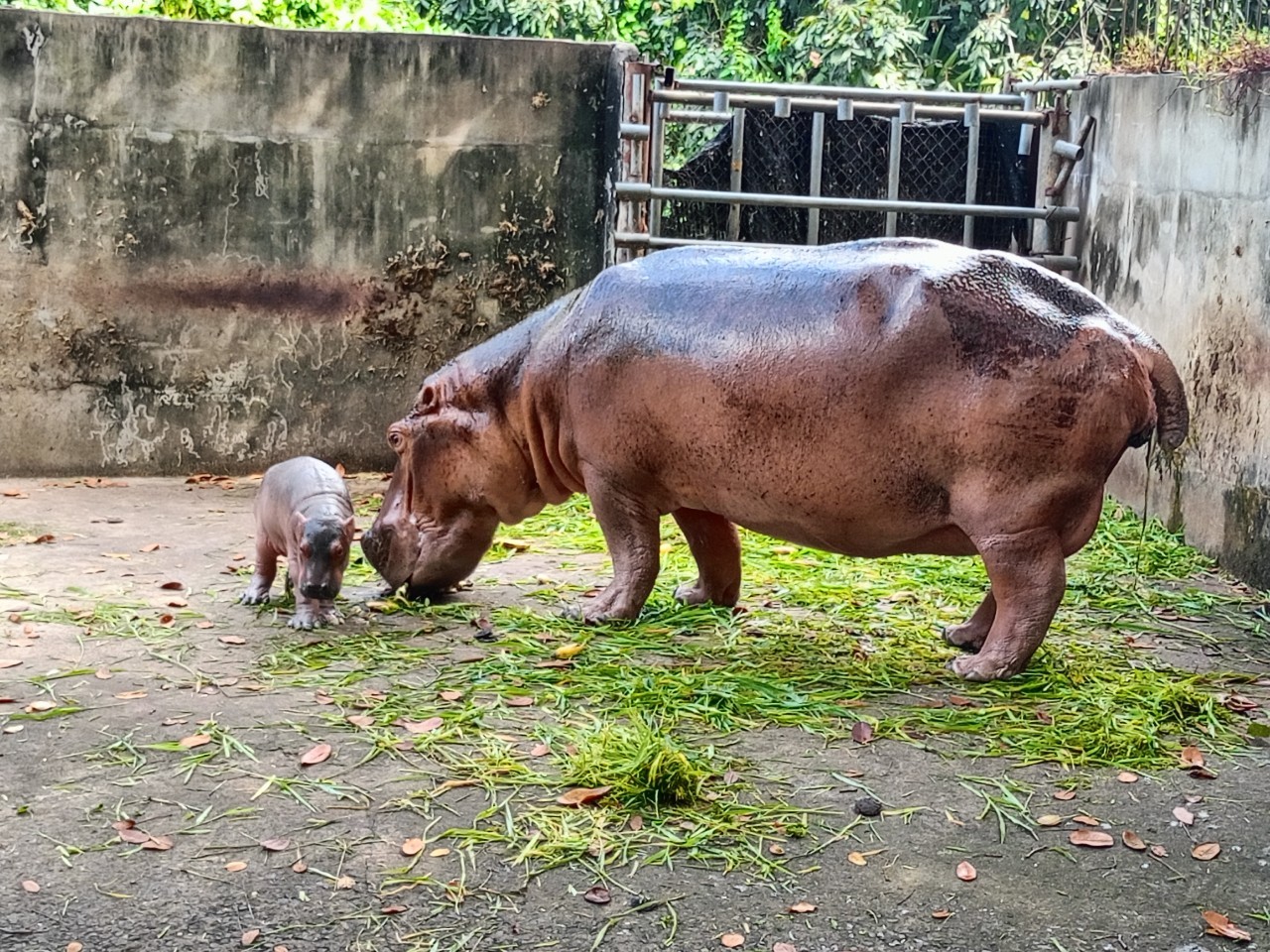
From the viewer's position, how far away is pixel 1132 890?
358 centimetres

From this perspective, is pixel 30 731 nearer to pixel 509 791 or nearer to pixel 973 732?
pixel 509 791

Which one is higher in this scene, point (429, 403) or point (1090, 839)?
point (429, 403)

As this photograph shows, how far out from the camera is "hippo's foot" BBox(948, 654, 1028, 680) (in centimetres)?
505

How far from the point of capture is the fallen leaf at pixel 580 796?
397cm

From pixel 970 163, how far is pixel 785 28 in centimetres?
759

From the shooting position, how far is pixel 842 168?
8.98m

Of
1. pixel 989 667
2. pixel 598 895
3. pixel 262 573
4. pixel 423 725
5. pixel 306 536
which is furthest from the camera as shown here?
pixel 262 573

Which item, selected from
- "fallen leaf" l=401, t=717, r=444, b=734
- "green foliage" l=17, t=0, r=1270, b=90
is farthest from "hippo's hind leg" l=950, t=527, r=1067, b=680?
"green foliage" l=17, t=0, r=1270, b=90

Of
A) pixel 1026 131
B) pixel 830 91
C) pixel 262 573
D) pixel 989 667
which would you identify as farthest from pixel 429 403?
pixel 1026 131

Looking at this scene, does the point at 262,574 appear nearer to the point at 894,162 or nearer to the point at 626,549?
the point at 626,549

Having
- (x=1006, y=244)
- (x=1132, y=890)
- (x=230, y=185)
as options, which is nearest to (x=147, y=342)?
(x=230, y=185)

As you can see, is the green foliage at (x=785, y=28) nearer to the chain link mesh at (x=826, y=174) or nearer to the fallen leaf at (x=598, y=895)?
the chain link mesh at (x=826, y=174)

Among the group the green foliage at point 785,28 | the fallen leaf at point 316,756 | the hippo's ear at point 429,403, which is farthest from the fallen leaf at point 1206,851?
the green foliage at point 785,28

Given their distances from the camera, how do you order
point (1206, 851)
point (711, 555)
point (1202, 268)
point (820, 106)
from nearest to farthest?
point (1206, 851) → point (711, 555) → point (1202, 268) → point (820, 106)
